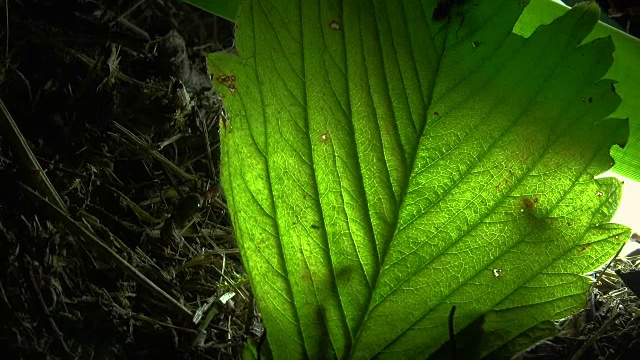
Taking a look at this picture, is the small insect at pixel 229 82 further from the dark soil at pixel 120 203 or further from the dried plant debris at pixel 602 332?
the dried plant debris at pixel 602 332

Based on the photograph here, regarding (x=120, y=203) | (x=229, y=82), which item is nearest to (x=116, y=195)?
(x=120, y=203)

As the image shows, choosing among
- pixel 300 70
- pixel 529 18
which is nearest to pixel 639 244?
pixel 529 18

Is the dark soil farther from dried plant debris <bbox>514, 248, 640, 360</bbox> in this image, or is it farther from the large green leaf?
the large green leaf

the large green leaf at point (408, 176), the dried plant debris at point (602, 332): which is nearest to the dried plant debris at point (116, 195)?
the large green leaf at point (408, 176)

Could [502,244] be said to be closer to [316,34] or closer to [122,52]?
[316,34]

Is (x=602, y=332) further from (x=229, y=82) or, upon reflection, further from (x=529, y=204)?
(x=229, y=82)

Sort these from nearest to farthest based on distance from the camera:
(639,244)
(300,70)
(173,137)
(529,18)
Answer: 1. (300,70)
2. (529,18)
3. (173,137)
4. (639,244)

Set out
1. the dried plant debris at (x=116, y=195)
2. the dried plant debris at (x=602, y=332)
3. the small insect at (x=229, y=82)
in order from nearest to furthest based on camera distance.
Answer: the small insect at (x=229, y=82) < the dried plant debris at (x=116, y=195) < the dried plant debris at (x=602, y=332)
